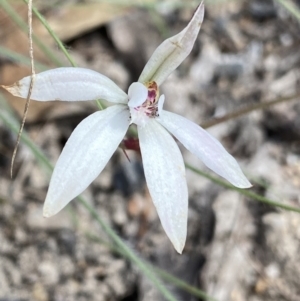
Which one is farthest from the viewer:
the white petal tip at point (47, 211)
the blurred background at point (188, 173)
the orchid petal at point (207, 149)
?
the blurred background at point (188, 173)

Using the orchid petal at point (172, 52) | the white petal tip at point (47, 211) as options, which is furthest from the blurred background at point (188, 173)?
the white petal tip at point (47, 211)

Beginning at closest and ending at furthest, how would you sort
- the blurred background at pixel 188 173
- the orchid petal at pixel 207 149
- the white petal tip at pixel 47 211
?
the white petal tip at pixel 47 211
the orchid petal at pixel 207 149
the blurred background at pixel 188 173

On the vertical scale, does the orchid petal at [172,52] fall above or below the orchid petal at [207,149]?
above

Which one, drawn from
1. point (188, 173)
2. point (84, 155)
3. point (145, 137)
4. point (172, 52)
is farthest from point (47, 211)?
point (188, 173)

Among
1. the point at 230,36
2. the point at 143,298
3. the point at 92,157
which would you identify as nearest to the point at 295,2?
the point at 230,36

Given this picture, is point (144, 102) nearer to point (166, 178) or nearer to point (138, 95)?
point (138, 95)

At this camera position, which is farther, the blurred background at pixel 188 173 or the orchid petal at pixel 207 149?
the blurred background at pixel 188 173

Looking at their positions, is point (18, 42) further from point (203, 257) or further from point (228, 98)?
point (203, 257)

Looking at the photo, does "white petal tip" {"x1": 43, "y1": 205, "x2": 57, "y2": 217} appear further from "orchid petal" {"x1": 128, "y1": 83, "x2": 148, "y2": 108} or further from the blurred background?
the blurred background

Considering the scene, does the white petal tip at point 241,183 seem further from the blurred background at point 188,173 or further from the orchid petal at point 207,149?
the blurred background at point 188,173
